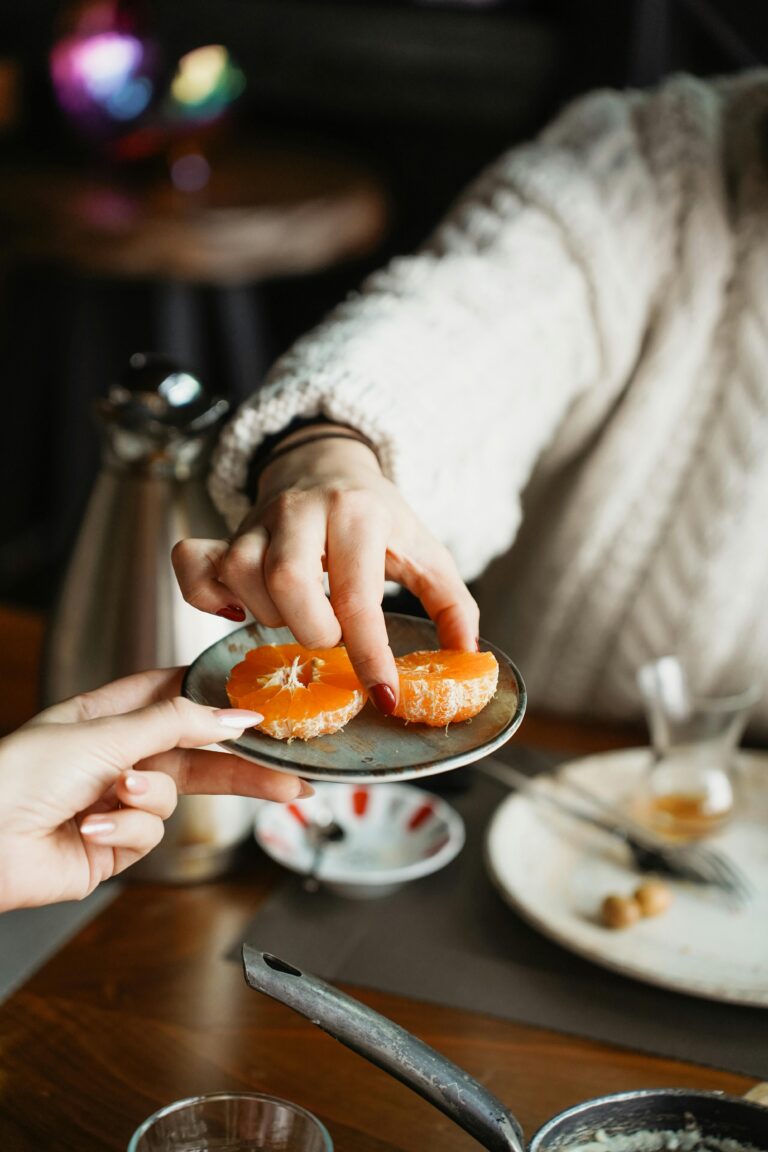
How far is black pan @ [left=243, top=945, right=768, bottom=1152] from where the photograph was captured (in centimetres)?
48

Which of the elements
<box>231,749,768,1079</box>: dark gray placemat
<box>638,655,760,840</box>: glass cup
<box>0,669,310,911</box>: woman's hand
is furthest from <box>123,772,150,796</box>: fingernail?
<box>638,655,760,840</box>: glass cup

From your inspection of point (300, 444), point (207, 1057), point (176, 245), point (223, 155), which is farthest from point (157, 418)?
point (223, 155)

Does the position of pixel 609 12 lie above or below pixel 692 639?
above

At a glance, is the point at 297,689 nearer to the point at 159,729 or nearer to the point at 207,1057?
the point at 159,729

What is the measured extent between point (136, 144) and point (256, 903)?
203 cm

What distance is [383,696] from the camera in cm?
55

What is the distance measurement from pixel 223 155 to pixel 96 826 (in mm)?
2434

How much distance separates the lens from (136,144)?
96.0 inches

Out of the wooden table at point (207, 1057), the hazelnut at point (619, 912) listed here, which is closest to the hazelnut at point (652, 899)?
the hazelnut at point (619, 912)

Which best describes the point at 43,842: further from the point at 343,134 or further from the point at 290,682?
the point at 343,134

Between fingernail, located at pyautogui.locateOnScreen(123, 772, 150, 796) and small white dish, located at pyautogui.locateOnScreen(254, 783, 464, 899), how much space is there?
0.83 ft

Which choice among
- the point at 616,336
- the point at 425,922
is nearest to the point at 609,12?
the point at 616,336

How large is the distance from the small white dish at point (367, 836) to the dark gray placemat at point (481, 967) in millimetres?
17

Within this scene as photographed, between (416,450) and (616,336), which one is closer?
(416,450)
